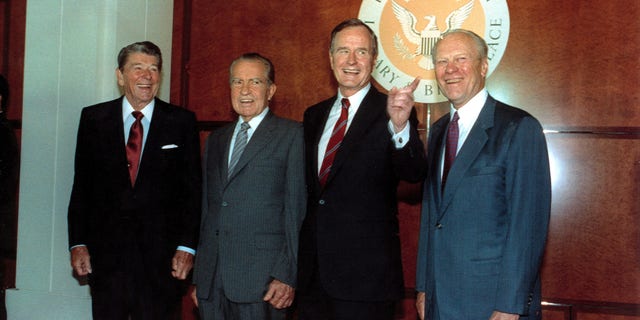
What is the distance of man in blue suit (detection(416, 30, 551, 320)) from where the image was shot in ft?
6.98

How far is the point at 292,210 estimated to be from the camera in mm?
2621

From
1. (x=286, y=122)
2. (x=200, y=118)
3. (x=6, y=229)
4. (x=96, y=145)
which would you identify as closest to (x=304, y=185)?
(x=286, y=122)

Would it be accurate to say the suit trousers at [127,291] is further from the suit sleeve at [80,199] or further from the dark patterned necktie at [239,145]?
the dark patterned necktie at [239,145]

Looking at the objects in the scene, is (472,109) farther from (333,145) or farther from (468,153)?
(333,145)

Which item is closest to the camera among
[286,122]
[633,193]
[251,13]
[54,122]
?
[286,122]

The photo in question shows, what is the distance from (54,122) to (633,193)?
122 inches

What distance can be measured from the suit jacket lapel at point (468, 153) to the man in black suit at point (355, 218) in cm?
14

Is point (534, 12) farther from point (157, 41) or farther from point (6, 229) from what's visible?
point (6, 229)

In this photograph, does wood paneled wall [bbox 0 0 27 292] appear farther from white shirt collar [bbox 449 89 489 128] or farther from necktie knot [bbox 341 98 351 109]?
white shirt collar [bbox 449 89 489 128]

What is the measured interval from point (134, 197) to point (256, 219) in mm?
605

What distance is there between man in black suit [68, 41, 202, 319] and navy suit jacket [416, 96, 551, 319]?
3.76 ft

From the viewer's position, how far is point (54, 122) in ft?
12.3

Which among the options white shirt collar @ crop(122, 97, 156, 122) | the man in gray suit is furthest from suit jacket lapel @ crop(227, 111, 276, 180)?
white shirt collar @ crop(122, 97, 156, 122)

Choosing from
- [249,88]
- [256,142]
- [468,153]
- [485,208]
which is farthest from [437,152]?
[249,88]
